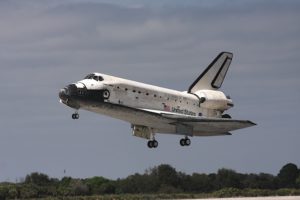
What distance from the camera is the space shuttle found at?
2416 inches

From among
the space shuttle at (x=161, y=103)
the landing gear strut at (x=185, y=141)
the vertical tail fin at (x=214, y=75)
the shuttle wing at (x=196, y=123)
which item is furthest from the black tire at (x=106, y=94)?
the vertical tail fin at (x=214, y=75)

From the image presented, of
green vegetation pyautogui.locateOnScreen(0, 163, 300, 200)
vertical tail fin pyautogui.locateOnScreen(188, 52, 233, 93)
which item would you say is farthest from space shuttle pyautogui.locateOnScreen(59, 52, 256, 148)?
green vegetation pyautogui.locateOnScreen(0, 163, 300, 200)

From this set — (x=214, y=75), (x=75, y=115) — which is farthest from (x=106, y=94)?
(x=214, y=75)

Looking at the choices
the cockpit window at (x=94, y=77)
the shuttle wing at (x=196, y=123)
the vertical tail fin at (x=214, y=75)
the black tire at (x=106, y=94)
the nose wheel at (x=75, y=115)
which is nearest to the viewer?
the nose wheel at (x=75, y=115)

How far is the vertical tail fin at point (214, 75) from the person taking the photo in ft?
228

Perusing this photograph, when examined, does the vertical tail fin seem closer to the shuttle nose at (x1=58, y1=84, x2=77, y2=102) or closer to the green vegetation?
the green vegetation

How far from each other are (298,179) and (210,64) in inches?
492

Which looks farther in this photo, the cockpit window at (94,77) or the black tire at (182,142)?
the black tire at (182,142)

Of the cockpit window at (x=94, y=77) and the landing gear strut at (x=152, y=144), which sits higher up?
the cockpit window at (x=94, y=77)

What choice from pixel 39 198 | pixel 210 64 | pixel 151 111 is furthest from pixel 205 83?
pixel 39 198

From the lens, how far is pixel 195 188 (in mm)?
76125

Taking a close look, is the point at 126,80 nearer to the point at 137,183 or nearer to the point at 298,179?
the point at 137,183

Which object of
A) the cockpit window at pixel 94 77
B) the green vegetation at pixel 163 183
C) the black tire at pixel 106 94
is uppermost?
the cockpit window at pixel 94 77

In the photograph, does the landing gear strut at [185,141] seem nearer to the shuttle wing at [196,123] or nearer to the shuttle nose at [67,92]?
the shuttle wing at [196,123]
